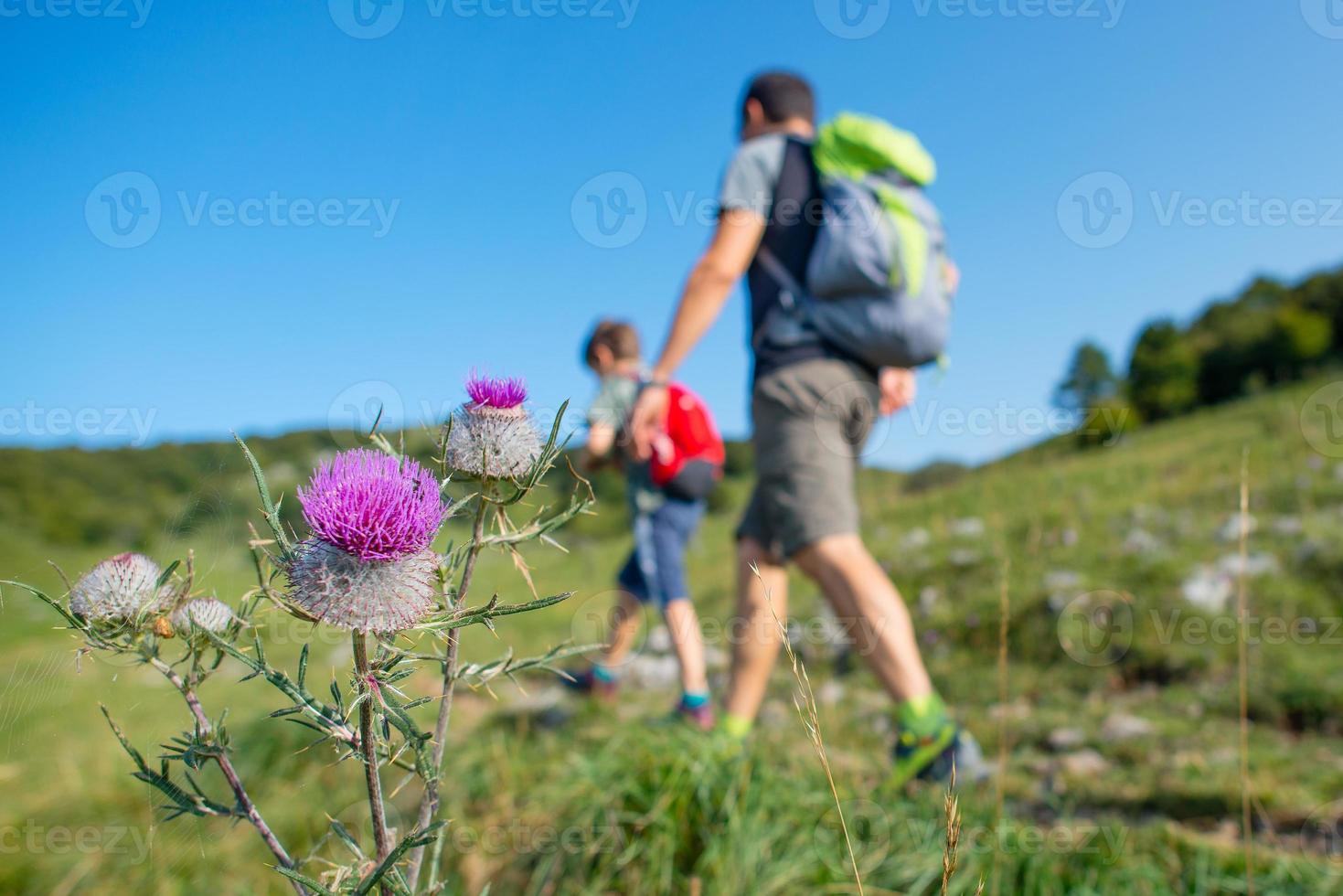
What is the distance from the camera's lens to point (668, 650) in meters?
5.78

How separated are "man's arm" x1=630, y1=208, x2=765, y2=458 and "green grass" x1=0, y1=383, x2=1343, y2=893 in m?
0.80

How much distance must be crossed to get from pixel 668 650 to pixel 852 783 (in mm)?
3415

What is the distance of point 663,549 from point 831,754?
134cm

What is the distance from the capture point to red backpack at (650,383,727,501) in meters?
3.91

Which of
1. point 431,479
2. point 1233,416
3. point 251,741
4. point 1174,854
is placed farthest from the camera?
point 1233,416

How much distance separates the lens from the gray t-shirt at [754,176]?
9.44 feet

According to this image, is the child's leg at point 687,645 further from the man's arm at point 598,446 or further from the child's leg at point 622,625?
the man's arm at point 598,446

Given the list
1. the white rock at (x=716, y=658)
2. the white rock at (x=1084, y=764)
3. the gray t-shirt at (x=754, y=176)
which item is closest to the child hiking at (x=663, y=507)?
the gray t-shirt at (x=754, y=176)

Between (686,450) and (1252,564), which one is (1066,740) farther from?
(1252,564)

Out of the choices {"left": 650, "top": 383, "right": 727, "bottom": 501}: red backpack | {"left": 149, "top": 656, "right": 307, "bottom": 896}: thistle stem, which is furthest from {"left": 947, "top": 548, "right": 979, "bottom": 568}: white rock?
{"left": 149, "top": 656, "right": 307, "bottom": 896}: thistle stem

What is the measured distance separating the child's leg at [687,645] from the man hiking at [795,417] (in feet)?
1.90

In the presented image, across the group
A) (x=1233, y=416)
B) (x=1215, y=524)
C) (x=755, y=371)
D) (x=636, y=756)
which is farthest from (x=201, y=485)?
(x=1233, y=416)

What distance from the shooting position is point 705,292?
2.82m

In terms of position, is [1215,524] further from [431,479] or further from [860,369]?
[431,479]
